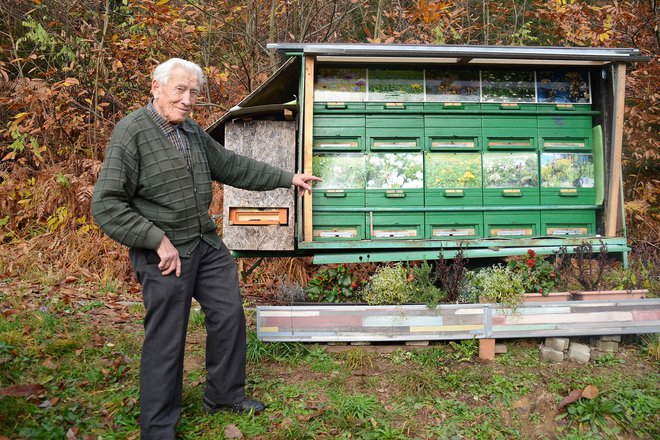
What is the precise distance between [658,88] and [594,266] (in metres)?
3.49

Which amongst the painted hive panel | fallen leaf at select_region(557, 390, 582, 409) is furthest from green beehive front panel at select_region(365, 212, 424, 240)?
fallen leaf at select_region(557, 390, 582, 409)

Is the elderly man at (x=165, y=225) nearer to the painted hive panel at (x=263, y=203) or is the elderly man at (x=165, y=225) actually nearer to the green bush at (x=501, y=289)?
the painted hive panel at (x=263, y=203)

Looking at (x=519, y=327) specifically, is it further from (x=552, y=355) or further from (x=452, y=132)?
(x=452, y=132)

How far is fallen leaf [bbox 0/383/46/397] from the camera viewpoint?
11.0 ft

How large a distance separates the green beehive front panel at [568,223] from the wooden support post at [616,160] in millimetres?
179

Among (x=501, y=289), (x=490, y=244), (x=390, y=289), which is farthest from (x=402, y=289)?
(x=490, y=244)

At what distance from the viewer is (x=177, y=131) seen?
345 cm

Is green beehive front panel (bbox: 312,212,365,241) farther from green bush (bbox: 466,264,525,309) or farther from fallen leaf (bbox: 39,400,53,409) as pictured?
fallen leaf (bbox: 39,400,53,409)

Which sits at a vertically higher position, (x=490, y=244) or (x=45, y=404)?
(x=490, y=244)

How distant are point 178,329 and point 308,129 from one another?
2606 millimetres

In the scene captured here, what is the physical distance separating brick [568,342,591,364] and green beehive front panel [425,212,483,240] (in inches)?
55.3

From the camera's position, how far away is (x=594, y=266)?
6629mm

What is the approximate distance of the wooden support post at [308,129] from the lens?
5.18 metres

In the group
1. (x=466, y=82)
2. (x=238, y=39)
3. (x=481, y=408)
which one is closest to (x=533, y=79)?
(x=466, y=82)
